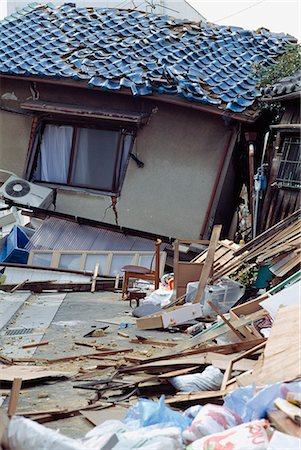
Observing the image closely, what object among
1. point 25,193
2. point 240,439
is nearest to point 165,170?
point 25,193

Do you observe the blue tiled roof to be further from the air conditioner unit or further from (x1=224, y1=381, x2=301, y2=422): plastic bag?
(x1=224, y1=381, x2=301, y2=422): plastic bag

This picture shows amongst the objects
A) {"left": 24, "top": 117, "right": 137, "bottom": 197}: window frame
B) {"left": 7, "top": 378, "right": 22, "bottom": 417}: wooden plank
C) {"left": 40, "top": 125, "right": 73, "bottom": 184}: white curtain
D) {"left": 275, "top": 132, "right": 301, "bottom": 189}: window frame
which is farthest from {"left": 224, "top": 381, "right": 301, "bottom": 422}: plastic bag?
{"left": 40, "top": 125, "right": 73, "bottom": 184}: white curtain

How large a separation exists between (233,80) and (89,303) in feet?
20.5

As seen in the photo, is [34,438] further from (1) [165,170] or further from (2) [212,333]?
(1) [165,170]

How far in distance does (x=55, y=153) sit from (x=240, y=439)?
13.8 meters

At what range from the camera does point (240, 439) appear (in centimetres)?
428

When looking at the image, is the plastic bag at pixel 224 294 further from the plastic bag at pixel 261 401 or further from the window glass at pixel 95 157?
the window glass at pixel 95 157

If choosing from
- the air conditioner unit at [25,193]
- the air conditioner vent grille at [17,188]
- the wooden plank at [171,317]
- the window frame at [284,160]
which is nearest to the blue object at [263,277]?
the wooden plank at [171,317]

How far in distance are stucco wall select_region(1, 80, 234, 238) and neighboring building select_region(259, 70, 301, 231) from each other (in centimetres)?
259

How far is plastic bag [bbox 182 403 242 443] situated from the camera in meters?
4.60

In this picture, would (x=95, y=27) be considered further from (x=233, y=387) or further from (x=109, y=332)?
(x=233, y=387)

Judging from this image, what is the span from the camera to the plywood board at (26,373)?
23.3 feet

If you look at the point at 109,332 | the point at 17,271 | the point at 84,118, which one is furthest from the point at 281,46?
the point at 109,332

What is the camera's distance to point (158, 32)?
17469 mm
